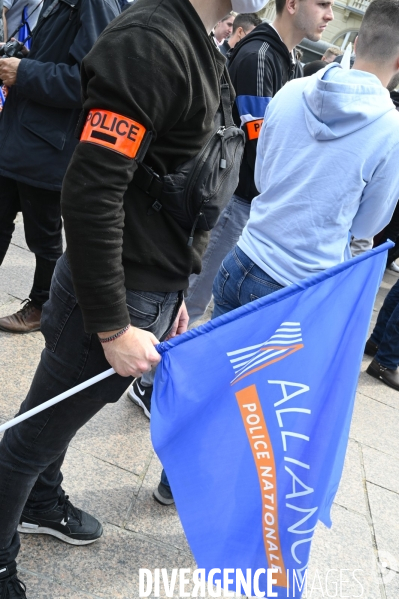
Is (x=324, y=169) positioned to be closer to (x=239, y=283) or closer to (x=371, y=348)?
(x=239, y=283)

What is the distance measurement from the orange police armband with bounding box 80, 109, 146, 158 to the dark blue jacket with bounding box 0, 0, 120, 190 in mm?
1772

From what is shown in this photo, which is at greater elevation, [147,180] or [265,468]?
[147,180]

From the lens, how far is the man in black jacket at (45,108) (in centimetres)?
306

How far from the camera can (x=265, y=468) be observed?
1.85 metres

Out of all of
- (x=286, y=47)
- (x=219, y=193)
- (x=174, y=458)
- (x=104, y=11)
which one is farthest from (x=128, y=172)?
(x=286, y=47)

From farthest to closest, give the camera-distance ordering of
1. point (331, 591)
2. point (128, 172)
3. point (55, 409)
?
point (331, 591)
point (55, 409)
point (128, 172)

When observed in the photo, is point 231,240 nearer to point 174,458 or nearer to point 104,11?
point 104,11

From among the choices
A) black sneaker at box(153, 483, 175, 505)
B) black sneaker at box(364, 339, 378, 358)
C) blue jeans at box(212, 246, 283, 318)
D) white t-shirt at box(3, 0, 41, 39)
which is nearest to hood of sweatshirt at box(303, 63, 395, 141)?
blue jeans at box(212, 246, 283, 318)

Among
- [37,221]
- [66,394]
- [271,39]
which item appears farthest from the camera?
[37,221]

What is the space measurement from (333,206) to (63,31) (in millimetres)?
1724

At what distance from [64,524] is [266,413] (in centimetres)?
97

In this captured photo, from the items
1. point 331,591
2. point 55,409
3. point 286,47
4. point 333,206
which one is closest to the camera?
point 55,409

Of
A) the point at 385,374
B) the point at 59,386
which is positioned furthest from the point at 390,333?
the point at 59,386

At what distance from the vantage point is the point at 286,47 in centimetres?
337
